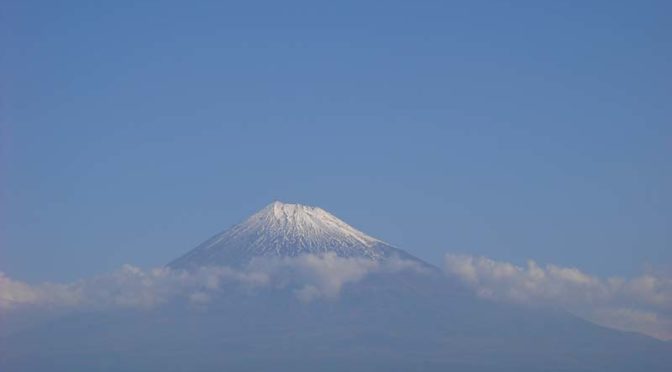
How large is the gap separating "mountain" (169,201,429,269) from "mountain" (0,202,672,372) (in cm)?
16

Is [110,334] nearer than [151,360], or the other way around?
[151,360]

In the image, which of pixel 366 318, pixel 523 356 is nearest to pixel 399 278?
pixel 366 318

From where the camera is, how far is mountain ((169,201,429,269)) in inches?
5492

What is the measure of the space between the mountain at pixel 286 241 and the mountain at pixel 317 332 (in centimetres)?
16

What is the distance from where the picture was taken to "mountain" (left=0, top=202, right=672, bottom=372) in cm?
11781

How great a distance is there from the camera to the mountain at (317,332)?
387 feet

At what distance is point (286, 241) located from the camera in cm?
14050

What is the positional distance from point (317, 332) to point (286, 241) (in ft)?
49.6

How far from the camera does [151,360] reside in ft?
390

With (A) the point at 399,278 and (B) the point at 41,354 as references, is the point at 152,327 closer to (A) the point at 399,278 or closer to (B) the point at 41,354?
(B) the point at 41,354

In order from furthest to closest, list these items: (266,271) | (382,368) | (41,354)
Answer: (266,271), (41,354), (382,368)

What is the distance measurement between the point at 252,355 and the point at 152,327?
1698 cm

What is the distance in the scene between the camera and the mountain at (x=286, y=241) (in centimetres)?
13950

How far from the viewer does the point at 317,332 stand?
128 metres
